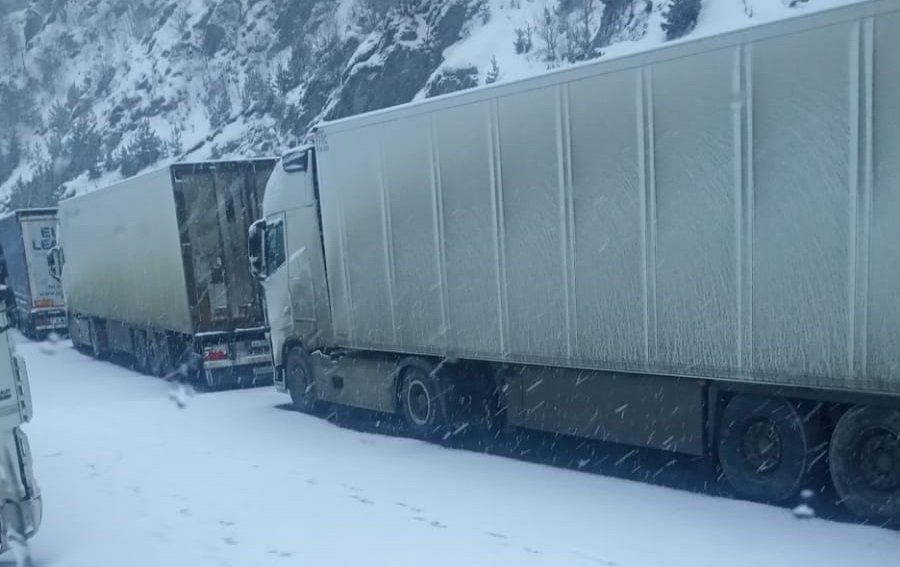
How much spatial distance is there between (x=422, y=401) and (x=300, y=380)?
9.49 ft

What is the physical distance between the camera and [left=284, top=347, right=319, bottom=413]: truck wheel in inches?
497

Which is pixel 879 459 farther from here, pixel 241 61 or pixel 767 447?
pixel 241 61

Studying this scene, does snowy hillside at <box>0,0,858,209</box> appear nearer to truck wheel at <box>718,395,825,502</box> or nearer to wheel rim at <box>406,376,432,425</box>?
wheel rim at <box>406,376,432,425</box>

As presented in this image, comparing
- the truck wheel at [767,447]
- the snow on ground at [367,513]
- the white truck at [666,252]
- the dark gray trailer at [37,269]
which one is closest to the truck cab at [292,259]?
the white truck at [666,252]

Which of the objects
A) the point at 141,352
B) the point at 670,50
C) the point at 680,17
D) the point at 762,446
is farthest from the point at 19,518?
the point at 680,17

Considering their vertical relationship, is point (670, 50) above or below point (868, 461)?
above

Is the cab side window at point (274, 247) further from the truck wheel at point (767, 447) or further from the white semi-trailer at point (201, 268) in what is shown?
the truck wheel at point (767, 447)

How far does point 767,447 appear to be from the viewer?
7359 millimetres

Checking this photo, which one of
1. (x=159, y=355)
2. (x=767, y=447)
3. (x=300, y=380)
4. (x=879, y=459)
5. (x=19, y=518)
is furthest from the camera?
(x=159, y=355)

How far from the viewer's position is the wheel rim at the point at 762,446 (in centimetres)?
728

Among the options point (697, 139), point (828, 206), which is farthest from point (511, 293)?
point (828, 206)

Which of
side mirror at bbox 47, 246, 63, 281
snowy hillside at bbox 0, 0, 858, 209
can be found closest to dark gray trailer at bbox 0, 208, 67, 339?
side mirror at bbox 47, 246, 63, 281

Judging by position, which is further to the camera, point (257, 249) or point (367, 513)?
point (257, 249)

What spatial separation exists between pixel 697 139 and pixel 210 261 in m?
10.0
